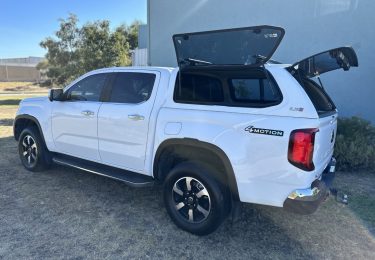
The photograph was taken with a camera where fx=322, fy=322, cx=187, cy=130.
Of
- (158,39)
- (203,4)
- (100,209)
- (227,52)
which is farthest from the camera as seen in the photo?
(158,39)

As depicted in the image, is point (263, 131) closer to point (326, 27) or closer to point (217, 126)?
point (217, 126)

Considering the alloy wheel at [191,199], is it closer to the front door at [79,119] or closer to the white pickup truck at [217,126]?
the white pickup truck at [217,126]

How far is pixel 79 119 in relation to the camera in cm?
455

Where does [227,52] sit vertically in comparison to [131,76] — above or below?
above

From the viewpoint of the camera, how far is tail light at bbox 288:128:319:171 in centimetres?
286

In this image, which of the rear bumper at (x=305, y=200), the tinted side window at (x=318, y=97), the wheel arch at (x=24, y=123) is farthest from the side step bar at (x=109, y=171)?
the tinted side window at (x=318, y=97)

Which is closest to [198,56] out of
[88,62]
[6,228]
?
[6,228]

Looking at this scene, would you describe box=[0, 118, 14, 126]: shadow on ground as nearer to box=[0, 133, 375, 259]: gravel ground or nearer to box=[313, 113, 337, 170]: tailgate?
box=[0, 133, 375, 259]: gravel ground

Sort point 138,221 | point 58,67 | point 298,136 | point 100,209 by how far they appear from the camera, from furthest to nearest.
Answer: point 58,67
point 100,209
point 138,221
point 298,136

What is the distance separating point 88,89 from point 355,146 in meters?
4.65

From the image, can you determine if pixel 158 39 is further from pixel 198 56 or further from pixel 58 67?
Result: pixel 58 67

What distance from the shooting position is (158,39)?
10055mm

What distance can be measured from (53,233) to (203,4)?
24.1 feet

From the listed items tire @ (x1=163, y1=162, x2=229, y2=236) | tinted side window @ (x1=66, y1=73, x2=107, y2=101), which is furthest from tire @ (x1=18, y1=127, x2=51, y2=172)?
tire @ (x1=163, y1=162, x2=229, y2=236)
